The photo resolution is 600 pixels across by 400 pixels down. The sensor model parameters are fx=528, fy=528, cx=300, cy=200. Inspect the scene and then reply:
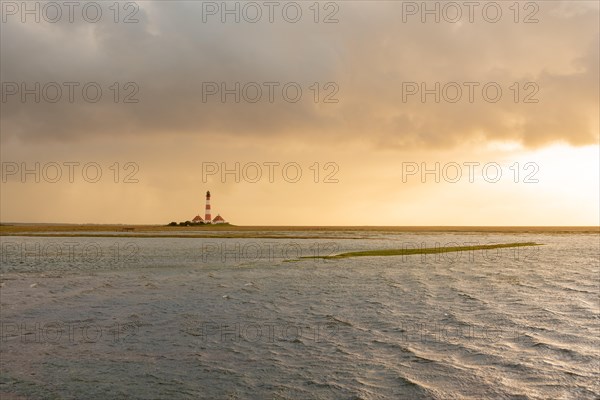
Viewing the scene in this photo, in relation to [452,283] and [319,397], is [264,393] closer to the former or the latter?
[319,397]

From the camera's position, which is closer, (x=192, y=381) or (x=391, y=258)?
(x=192, y=381)

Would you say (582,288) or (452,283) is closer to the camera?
(582,288)

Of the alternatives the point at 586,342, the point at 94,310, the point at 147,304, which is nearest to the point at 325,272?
the point at 147,304

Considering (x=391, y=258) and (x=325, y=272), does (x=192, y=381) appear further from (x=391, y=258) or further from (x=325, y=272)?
(x=391, y=258)

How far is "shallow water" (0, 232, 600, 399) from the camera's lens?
15.8 meters

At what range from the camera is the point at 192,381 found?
635 inches

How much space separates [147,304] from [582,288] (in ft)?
102

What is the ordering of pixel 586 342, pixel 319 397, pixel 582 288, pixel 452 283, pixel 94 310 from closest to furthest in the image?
pixel 319 397 < pixel 586 342 < pixel 94 310 < pixel 582 288 < pixel 452 283

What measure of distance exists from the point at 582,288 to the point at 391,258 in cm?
2868

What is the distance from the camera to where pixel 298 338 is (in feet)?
71.6

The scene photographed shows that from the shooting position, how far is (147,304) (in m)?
30.4

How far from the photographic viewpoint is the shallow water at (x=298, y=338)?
15.8 m

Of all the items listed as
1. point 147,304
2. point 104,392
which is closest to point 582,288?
point 147,304

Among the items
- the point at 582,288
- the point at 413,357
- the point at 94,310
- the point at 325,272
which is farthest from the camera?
the point at 325,272
